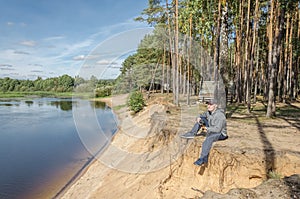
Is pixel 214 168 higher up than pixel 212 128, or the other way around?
pixel 212 128

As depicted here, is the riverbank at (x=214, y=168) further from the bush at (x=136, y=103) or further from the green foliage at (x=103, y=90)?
the green foliage at (x=103, y=90)

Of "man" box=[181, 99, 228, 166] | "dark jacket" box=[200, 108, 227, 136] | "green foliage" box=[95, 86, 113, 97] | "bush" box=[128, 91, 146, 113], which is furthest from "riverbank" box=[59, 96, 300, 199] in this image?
"green foliage" box=[95, 86, 113, 97]

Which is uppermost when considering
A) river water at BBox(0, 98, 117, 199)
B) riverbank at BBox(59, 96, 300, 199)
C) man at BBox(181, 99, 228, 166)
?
man at BBox(181, 99, 228, 166)

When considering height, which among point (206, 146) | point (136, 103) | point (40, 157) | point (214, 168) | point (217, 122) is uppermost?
point (217, 122)

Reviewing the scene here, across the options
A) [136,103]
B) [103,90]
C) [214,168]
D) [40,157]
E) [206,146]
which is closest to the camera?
[206,146]

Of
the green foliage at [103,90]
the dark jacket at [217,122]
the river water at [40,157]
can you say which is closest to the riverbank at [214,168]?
the dark jacket at [217,122]

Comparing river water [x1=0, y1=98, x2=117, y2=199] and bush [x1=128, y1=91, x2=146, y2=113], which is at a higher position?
bush [x1=128, y1=91, x2=146, y2=113]

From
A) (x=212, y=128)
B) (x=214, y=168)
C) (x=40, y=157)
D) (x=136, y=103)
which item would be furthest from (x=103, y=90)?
(x=214, y=168)

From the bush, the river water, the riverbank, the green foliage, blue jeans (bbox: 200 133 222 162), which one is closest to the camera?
the riverbank

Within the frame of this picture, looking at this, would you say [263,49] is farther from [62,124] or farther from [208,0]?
[62,124]

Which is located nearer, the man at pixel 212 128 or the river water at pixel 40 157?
the man at pixel 212 128

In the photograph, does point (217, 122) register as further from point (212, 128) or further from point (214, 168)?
point (214, 168)

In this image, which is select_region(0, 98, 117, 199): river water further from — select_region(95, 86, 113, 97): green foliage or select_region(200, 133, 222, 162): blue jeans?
select_region(95, 86, 113, 97): green foliage

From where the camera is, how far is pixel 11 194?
1136 centimetres
